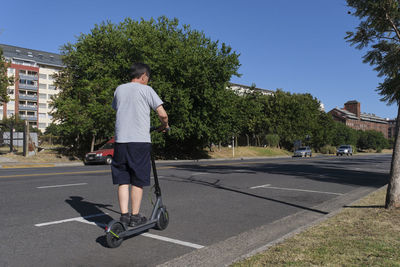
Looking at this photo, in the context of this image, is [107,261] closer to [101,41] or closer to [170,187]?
[170,187]

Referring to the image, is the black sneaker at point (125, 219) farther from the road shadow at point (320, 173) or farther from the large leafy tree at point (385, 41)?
the road shadow at point (320, 173)

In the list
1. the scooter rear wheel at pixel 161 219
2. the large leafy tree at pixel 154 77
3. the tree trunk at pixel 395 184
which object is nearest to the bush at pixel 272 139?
the large leafy tree at pixel 154 77

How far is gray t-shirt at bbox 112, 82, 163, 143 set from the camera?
3.89m

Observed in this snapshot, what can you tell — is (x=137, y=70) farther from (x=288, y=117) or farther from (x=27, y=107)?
(x=27, y=107)

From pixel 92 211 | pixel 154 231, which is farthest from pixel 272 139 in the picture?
pixel 154 231

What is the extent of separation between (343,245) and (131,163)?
98.7 inches

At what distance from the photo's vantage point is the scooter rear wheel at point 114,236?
368cm

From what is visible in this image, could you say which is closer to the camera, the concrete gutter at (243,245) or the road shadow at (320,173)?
the concrete gutter at (243,245)

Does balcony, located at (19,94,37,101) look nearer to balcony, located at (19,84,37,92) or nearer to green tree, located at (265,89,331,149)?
balcony, located at (19,84,37,92)

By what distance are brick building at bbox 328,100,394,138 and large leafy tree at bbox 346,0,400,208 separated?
15694 centimetres

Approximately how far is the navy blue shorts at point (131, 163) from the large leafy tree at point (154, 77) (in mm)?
22319

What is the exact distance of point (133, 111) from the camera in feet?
12.9

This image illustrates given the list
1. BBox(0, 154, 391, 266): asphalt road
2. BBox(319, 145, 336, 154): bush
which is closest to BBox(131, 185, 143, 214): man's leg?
BBox(0, 154, 391, 266): asphalt road

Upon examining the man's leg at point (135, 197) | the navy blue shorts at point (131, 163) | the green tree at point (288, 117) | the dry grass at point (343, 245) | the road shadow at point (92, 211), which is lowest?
the dry grass at point (343, 245)
